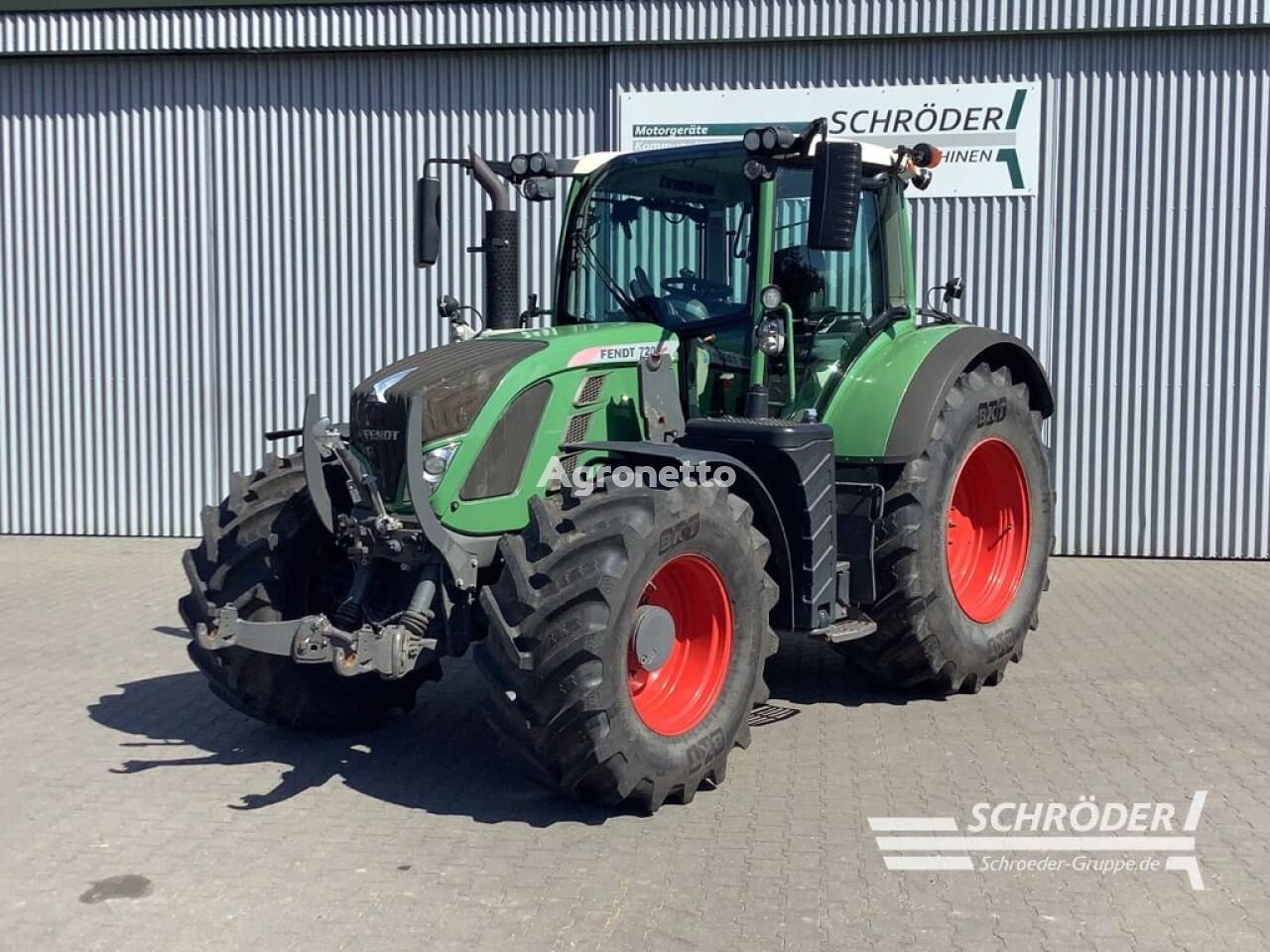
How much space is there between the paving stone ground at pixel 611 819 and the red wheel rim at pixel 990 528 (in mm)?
526

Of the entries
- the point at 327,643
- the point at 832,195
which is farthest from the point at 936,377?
the point at 327,643

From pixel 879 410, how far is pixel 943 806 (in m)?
1.92

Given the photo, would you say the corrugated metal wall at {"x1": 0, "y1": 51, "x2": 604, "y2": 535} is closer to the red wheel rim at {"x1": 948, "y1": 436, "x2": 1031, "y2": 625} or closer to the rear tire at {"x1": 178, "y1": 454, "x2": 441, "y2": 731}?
the red wheel rim at {"x1": 948, "y1": 436, "x2": 1031, "y2": 625}

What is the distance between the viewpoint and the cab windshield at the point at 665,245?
6418 mm

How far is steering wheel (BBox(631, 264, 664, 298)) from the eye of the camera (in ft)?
21.5

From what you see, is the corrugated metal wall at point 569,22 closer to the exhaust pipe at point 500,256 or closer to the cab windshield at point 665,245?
the exhaust pipe at point 500,256

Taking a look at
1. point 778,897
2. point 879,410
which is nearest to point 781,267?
point 879,410

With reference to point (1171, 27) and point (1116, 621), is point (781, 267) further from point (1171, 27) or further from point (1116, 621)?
point (1171, 27)

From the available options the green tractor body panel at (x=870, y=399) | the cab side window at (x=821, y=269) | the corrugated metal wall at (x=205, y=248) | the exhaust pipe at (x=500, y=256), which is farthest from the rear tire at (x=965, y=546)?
the corrugated metal wall at (x=205, y=248)

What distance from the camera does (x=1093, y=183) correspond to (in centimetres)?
1070

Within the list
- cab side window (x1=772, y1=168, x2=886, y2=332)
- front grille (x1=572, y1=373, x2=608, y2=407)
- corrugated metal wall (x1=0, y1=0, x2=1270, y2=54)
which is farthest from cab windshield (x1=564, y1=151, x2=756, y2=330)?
corrugated metal wall (x1=0, y1=0, x2=1270, y2=54)

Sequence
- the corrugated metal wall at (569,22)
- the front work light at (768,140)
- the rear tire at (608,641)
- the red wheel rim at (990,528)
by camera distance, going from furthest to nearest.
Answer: the corrugated metal wall at (569,22), the red wheel rim at (990,528), the front work light at (768,140), the rear tire at (608,641)

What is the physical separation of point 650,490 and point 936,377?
2.01 m

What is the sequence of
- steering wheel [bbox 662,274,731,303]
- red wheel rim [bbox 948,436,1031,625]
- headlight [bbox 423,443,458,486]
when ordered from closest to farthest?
headlight [bbox 423,443,458,486]
steering wheel [bbox 662,274,731,303]
red wheel rim [bbox 948,436,1031,625]
